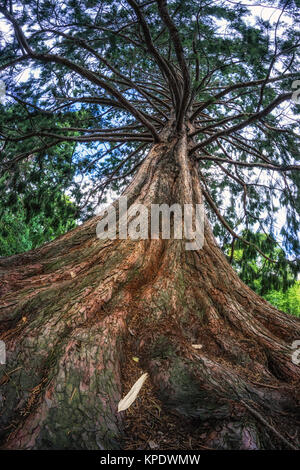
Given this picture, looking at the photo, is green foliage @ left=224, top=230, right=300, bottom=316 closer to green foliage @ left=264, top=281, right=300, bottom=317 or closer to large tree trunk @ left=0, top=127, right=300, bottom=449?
large tree trunk @ left=0, top=127, right=300, bottom=449

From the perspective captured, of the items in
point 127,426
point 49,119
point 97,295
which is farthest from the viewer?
point 49,119

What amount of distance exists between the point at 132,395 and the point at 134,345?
27cm

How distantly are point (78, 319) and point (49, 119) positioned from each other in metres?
2.53

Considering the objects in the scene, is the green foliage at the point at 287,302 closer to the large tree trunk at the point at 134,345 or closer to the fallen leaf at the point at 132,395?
the large tree trunk at the point at 134,345

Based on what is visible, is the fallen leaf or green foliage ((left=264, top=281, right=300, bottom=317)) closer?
the fallen leaf

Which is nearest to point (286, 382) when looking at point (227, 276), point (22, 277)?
point (227, 276)

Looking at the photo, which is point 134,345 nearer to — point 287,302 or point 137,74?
point 137,74

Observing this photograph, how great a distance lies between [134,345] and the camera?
1498mm

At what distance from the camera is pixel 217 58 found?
8.31 ft

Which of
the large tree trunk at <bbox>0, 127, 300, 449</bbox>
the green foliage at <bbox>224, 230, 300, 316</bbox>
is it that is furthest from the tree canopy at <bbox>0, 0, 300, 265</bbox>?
the large tree trunk at <bbox>0, 127, 300, 449</bbox>

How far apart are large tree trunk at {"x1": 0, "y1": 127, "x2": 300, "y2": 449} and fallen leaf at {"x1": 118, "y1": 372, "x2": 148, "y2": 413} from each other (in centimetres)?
3

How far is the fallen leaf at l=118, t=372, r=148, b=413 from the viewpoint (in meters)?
1.22
